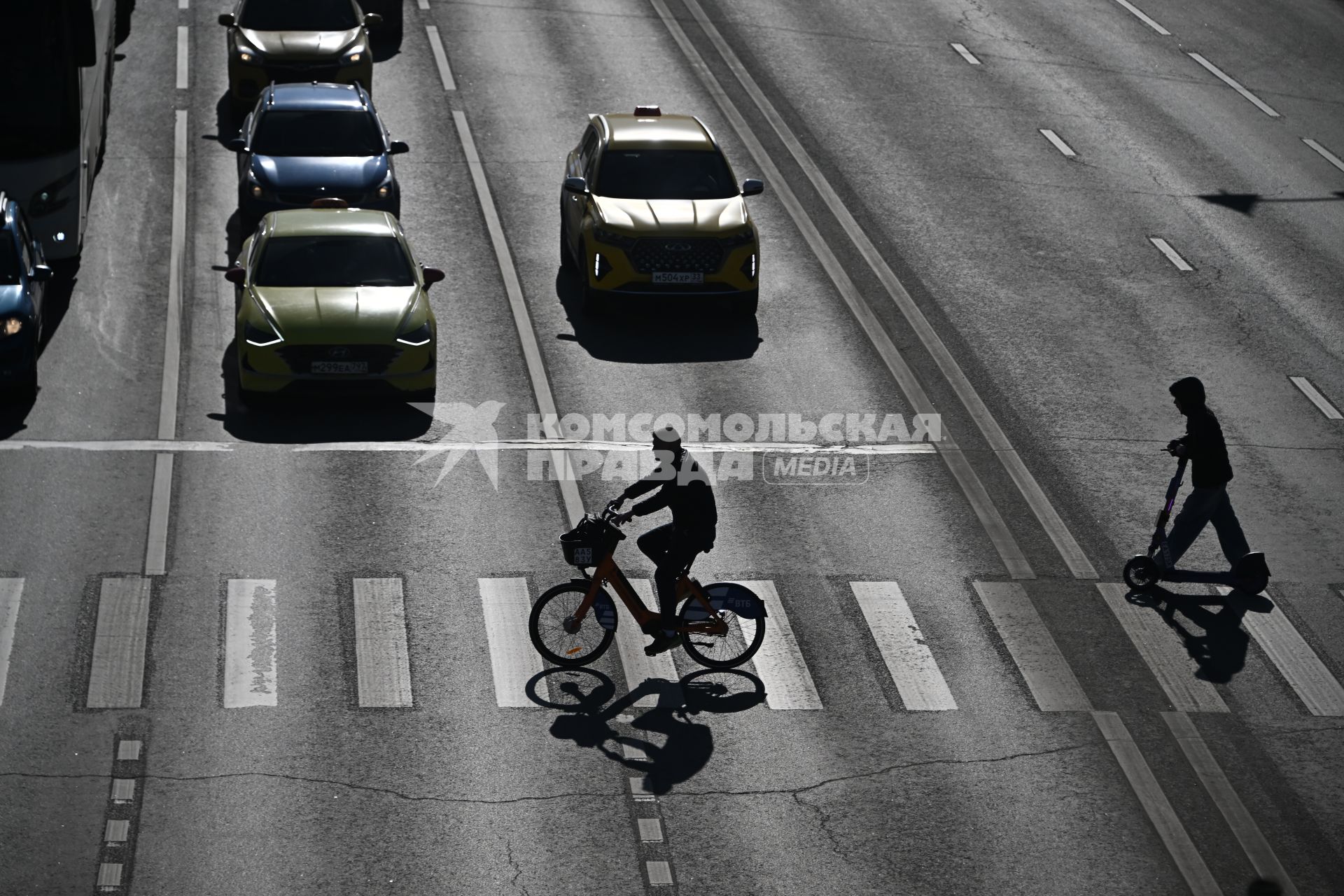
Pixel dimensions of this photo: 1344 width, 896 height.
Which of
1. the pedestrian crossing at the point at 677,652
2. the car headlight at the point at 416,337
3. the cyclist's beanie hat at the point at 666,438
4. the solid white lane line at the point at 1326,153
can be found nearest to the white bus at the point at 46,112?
the car headlight at the point at 416,337

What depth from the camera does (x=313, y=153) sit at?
22.2 meters

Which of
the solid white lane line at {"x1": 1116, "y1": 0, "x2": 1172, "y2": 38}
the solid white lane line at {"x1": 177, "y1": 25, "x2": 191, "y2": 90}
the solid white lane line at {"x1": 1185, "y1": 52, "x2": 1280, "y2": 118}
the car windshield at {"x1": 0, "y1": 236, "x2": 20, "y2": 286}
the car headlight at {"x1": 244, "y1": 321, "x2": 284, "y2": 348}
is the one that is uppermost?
the car windshield at {"x1": 0, "y1": 236, "x2": 20, "y2": 286}

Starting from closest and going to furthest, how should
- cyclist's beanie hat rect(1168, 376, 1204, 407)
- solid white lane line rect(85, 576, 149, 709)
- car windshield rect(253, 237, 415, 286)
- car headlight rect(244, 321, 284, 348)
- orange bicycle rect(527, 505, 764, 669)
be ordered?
solid white lane line rect(85, 576, 149, 709) → orange bicycle rect(527, 505, 764, 669) → cyclist's beanie hat rect(1168, 376, 1204, 407) → car headlight rect(244, 321, 284, 348) → car windshield rect(253, 237, 415, 286)

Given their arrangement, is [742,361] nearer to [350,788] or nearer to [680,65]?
[350,788]

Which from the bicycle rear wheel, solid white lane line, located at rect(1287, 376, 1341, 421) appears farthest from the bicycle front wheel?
solid white lane line, located at rect(1287, 376, 1341, 421)

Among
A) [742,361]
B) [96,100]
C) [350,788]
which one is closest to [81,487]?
[350,788]

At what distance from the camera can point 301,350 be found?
17234mm

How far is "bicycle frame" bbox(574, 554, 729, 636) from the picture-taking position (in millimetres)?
12852

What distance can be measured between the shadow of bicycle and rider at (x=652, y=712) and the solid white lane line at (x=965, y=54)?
1994 centimetres

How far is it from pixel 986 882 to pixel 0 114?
14814 mm

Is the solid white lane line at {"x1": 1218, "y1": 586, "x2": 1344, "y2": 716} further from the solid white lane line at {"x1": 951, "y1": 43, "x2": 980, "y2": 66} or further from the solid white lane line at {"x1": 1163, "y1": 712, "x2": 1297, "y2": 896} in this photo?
the solid white lane line at {"x1": 951, "y1": 43, "x2": 980, "y2": 66}

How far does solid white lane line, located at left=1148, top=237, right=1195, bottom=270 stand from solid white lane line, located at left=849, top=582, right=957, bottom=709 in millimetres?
9990

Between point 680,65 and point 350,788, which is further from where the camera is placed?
point 680,65

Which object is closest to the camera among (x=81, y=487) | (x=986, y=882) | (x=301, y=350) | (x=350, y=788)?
(x=986, y=882)
